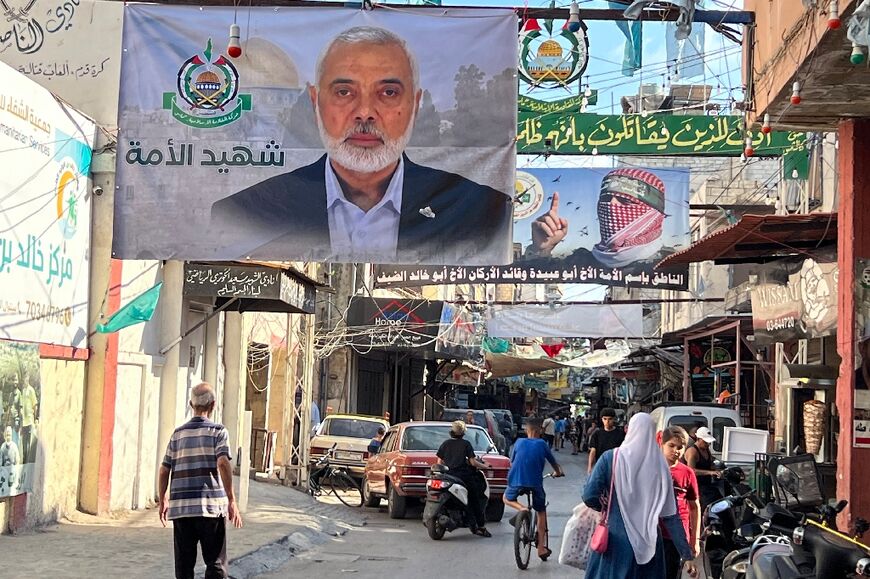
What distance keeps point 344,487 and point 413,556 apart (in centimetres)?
750

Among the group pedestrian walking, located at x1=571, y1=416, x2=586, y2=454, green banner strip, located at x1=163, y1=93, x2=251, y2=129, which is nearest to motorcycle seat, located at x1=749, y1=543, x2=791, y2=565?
green banner strip, located at x1=163, y1=93, x2=251, y2=129

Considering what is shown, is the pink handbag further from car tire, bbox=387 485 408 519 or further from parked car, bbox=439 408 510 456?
parked car, bbox=439 408 510 456

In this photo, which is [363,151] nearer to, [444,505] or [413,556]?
[413,556]

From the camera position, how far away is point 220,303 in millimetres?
19719

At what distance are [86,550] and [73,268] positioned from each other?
3.83 meters

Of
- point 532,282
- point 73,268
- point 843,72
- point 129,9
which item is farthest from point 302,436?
point 843,72

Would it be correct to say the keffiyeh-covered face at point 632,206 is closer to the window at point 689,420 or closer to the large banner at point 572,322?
the window at point 689,420

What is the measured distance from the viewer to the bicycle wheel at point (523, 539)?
1241 centimetres

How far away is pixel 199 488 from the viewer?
8047mm

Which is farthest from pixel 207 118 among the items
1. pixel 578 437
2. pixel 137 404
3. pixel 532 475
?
pixel 578 437

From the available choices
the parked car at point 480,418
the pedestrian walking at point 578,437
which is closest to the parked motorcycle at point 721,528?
the parked car at point 480,418

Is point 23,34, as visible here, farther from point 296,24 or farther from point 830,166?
point 830,166

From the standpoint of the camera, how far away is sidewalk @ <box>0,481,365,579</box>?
33.7ft

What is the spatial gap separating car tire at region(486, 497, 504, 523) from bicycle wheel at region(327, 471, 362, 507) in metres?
2.92
